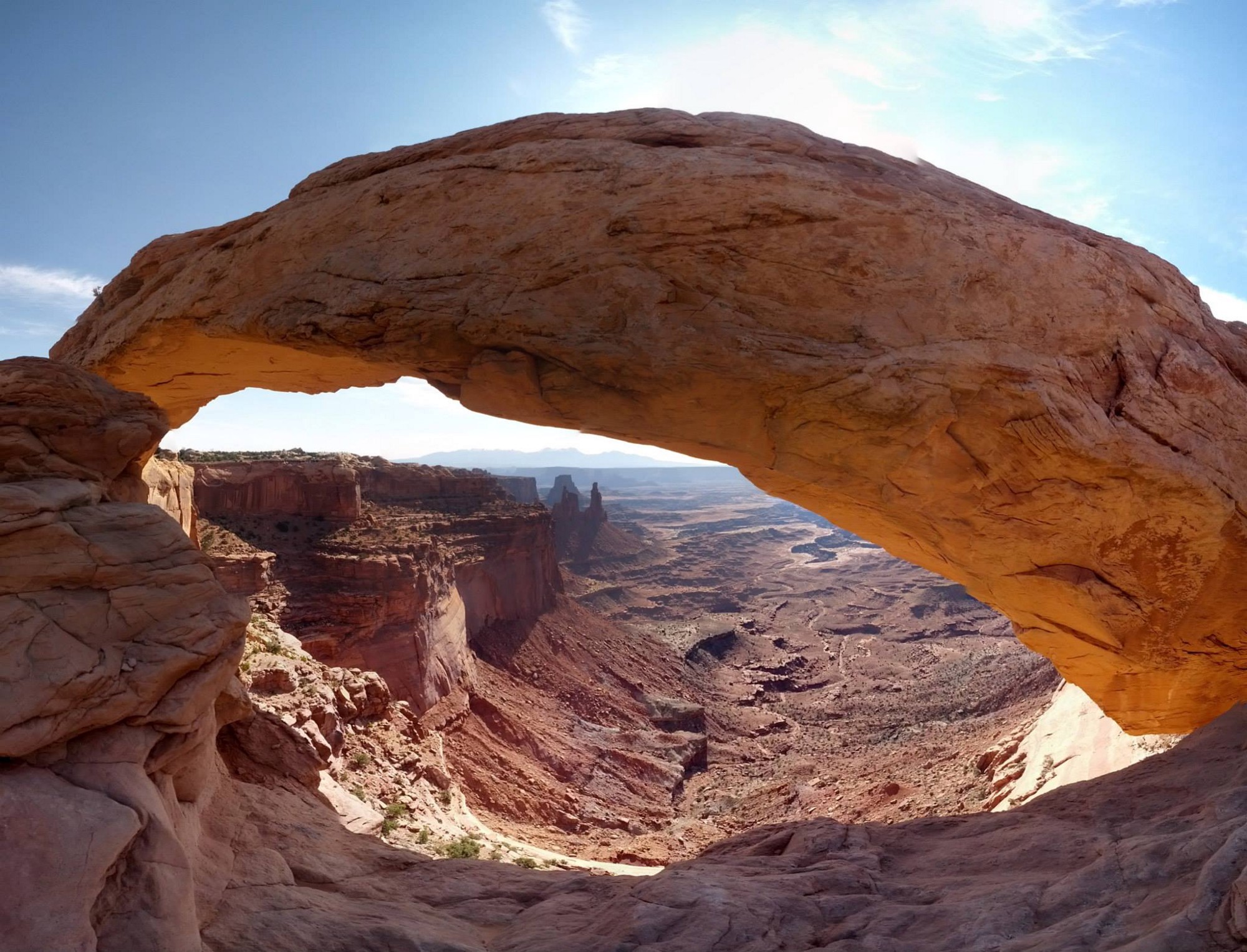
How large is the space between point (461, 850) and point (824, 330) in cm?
817

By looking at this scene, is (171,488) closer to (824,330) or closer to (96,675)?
(96,675)

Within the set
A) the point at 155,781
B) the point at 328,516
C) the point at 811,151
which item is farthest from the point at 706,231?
the point at 328,516

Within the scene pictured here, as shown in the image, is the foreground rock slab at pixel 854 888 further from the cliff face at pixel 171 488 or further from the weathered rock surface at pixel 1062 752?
the cliff face at pixel 171 488

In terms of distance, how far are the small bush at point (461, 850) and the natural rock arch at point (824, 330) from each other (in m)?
5.91

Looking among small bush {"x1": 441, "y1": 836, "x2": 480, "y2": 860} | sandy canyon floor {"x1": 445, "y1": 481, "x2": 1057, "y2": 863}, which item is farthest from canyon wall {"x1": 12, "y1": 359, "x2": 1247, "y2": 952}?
sandy canyon floor {"x1": 445, "y1": 481, "x2": 1057, "y2": 863}

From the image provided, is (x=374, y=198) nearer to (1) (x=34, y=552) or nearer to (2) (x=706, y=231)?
(2) (x=706, y=231)

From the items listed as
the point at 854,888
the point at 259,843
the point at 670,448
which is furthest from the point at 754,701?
the point at 259,843

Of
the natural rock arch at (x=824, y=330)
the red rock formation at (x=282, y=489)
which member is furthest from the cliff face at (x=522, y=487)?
the natural rock arch at (x=824, y=330)

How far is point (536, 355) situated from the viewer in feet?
26.6

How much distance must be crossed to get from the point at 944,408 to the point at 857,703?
3133cm

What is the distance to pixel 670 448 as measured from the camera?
29.3ft

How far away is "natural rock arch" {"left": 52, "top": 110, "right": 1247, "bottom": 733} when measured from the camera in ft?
24.7

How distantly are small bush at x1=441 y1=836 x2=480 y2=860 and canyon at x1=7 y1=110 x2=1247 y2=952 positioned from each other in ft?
0.30

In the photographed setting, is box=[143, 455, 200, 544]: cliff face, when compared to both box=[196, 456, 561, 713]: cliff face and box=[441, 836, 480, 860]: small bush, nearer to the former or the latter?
box=[441, 836, 480, 860]: small bush
